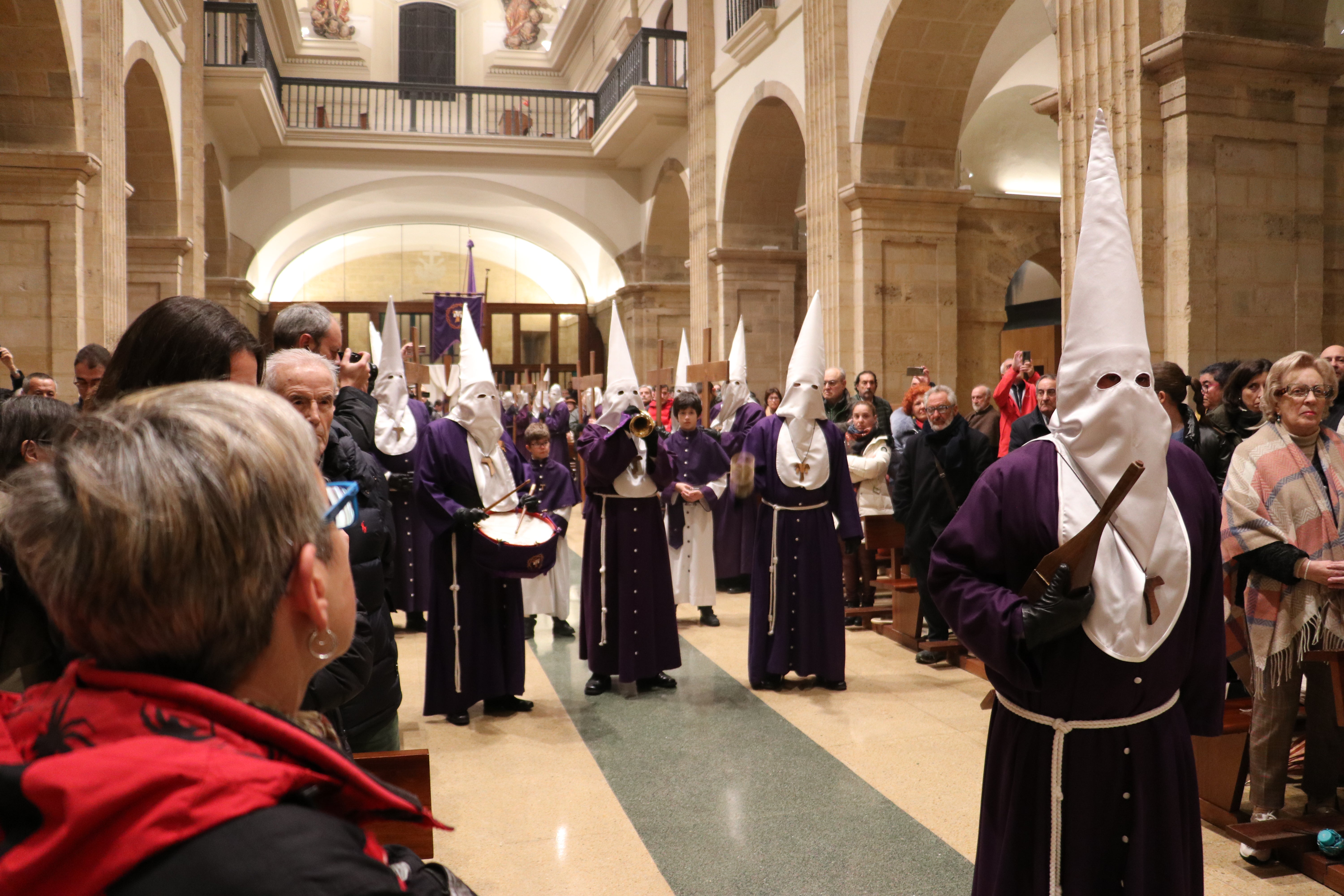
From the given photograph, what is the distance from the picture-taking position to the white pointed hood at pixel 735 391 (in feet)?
28.0

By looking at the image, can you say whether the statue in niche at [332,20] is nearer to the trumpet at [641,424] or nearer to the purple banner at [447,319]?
the purple banner at [447,319]

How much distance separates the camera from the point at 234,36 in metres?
15.5

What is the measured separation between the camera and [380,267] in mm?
23578

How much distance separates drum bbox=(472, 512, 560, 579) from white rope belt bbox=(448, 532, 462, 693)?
8.5 inches

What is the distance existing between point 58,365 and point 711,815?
7289 millimetres

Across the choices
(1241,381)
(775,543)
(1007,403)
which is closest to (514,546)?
(775,543)

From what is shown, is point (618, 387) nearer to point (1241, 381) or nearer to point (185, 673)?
point (1241, 381)

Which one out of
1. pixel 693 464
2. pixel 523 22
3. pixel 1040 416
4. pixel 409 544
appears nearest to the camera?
pixel 1040 416

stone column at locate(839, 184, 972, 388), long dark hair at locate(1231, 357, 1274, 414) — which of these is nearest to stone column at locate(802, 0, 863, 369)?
stone column at locate(839, 184, 972, 388)

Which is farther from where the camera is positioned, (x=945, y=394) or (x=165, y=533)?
(x=945, y=394)

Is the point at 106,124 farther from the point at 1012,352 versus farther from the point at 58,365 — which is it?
the point at 1012,352

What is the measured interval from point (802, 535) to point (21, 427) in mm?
3853

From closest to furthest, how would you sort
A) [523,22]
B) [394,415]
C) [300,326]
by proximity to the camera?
[300,326], [394,415], [523,22]

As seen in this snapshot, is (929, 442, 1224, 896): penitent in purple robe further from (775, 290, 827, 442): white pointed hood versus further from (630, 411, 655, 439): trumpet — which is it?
(775, 290, 827, 442): white pointed hood
